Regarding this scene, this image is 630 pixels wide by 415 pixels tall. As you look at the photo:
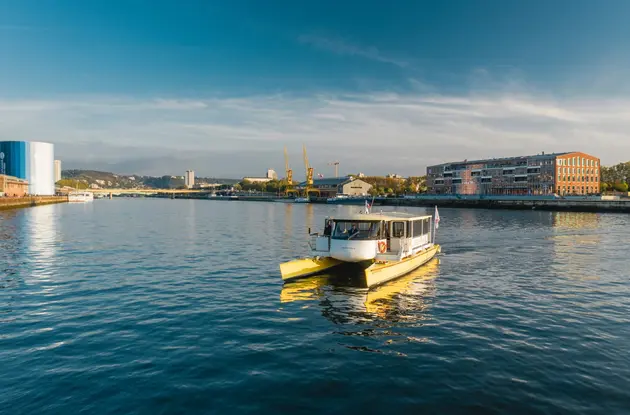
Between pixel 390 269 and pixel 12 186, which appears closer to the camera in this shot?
pixel 390 269

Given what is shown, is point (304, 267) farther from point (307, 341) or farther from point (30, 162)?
point (30, 162)

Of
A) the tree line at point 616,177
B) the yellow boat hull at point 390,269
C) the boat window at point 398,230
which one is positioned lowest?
the yellow boat hull at point 390,269

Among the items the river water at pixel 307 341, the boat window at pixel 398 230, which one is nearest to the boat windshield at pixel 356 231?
the boat window at pixel 398 230

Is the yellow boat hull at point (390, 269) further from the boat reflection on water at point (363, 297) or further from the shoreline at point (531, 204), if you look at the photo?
the shoreline at point (531, 204)

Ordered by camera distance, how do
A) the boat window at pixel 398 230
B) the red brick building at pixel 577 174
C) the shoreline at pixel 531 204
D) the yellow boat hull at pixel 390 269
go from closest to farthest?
the yellow boat hull at pixel 390 269 < the boat window at pixel 398 230 < the shoreline at pixel 531 204 < the red brick building at pixel 577 174

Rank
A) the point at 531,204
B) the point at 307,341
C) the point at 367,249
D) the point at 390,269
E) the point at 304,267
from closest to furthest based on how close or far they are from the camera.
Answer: the point at 307,341 → the point at 367,249 → the point at 390,269 → the point at 304,267 → the point at 531,204

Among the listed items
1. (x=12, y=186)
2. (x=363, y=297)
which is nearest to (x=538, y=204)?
(x=363, y=297)

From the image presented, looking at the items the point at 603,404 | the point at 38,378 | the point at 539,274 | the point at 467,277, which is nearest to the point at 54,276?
the point at 38,378

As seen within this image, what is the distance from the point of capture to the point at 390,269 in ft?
91.9

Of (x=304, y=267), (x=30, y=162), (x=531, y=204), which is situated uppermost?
(x=30, y=162)

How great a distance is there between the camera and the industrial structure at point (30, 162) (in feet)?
575

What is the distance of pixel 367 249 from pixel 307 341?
11128 mm

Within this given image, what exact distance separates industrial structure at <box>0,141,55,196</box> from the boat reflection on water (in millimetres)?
187396

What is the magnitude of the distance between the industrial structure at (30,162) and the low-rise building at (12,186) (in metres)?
9.20
